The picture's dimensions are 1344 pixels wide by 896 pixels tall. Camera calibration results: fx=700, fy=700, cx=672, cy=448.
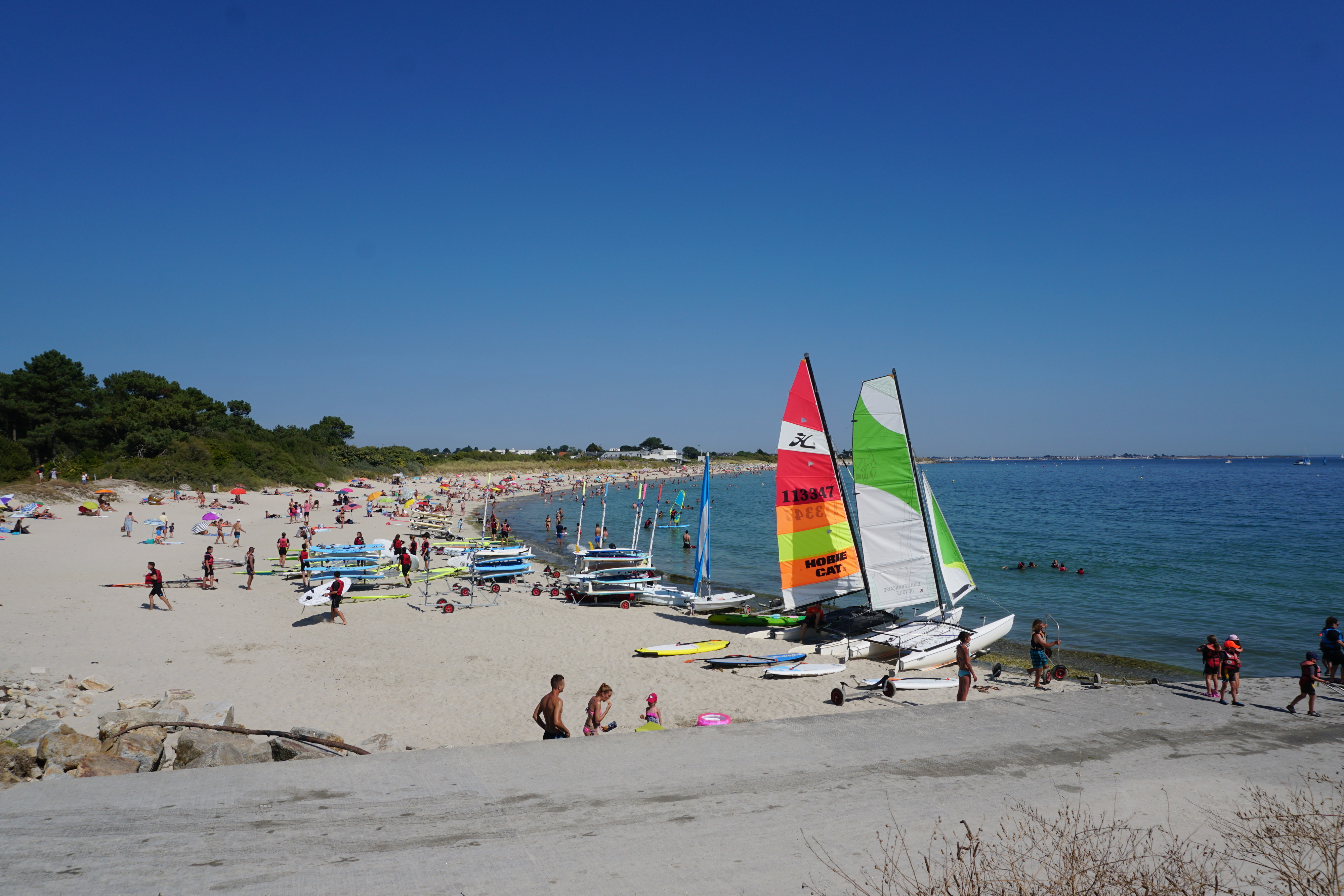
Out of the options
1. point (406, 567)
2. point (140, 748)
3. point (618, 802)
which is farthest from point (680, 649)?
point (406, 567)

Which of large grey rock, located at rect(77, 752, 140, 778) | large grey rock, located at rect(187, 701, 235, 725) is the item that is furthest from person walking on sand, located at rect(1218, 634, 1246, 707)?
large grey rock, located at rect(187, 701, 235, 725)

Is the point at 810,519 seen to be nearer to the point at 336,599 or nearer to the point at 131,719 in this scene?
the point at 336,599

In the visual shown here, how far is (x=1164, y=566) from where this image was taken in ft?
107

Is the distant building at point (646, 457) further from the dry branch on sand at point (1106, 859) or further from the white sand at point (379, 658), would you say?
the dry branch on sand at point (1106, 859)

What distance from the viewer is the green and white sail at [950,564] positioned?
17312 mm

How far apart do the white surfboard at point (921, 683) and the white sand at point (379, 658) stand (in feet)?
0.54

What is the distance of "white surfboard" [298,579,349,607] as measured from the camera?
65.0 feet

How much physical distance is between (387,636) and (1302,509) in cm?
7651

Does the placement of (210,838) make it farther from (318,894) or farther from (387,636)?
(387,636)

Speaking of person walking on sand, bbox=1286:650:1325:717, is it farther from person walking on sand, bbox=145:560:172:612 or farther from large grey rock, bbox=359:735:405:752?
person walking on sand, bbox=145:560:172:612

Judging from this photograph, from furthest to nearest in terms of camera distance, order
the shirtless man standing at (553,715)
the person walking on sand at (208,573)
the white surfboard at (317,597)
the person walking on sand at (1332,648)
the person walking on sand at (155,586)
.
Answer: 1. the person walking on sand at (208,573)
2. the white surfboard at (317,597)
3. the person walking on sand at (155,586)
4. the person walking on sand at (1332,648)
5. the shirtless man standing at (553,715)

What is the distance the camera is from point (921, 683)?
14359mm

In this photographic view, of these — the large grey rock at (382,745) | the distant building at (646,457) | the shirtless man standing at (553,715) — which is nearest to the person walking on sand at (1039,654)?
the shirtless man standing at (553,715)

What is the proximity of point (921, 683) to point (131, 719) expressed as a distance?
13.5m
